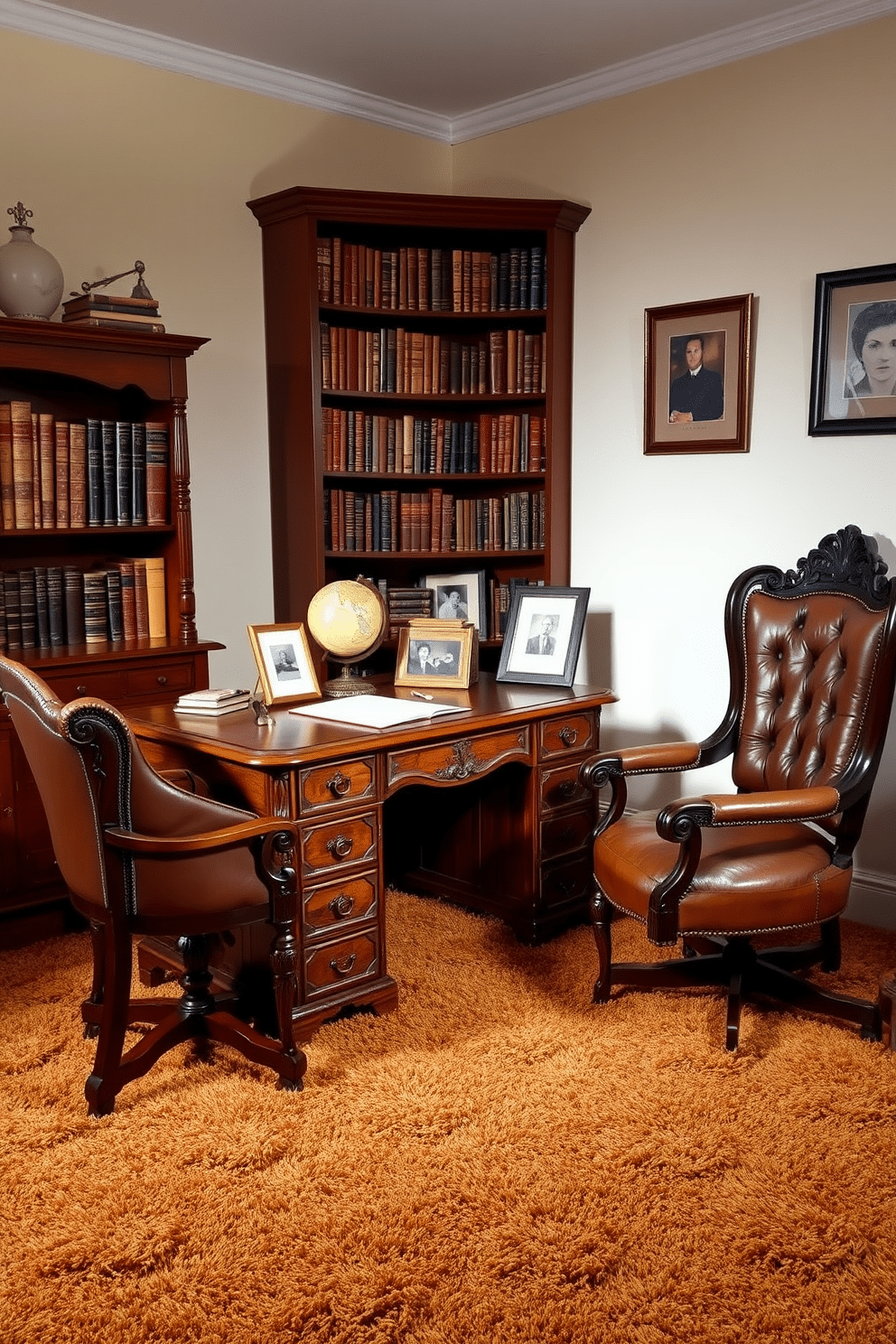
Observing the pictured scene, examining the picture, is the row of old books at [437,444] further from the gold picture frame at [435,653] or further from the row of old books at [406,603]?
the gold picture frame at [435,653]

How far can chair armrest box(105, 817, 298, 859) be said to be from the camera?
2.50 m

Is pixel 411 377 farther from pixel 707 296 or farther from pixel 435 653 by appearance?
pixel 435 653

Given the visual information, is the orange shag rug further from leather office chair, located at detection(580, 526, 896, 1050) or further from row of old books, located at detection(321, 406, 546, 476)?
row of old books, located at detection(321, 406, 546, 476)

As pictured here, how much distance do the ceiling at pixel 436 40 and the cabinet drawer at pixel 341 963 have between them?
310cm

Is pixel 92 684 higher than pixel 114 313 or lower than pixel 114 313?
lower

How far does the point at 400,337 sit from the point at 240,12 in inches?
49.3

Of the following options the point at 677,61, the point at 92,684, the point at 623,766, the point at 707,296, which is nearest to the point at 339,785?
the point at 623,766

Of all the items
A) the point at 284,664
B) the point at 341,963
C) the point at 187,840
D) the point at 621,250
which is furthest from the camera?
the point at 621,250

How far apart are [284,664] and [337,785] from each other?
624 millimetres

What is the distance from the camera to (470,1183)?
7.93ft

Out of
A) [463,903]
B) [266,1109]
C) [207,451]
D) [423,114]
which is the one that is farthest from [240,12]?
[266,1109]

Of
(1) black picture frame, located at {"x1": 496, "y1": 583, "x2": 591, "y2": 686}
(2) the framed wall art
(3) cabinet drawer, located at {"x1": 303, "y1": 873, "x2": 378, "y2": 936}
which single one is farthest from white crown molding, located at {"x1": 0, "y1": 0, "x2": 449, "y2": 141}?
(3) cabinet drawer, located at {"x1": 303, "y1": 873, "x2": 378, "y2": 936}

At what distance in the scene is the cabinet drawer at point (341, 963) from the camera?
2990 mm

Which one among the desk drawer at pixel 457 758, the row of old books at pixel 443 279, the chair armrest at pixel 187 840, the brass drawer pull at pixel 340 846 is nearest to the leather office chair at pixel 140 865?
the chair armrest at pixel 187 840
